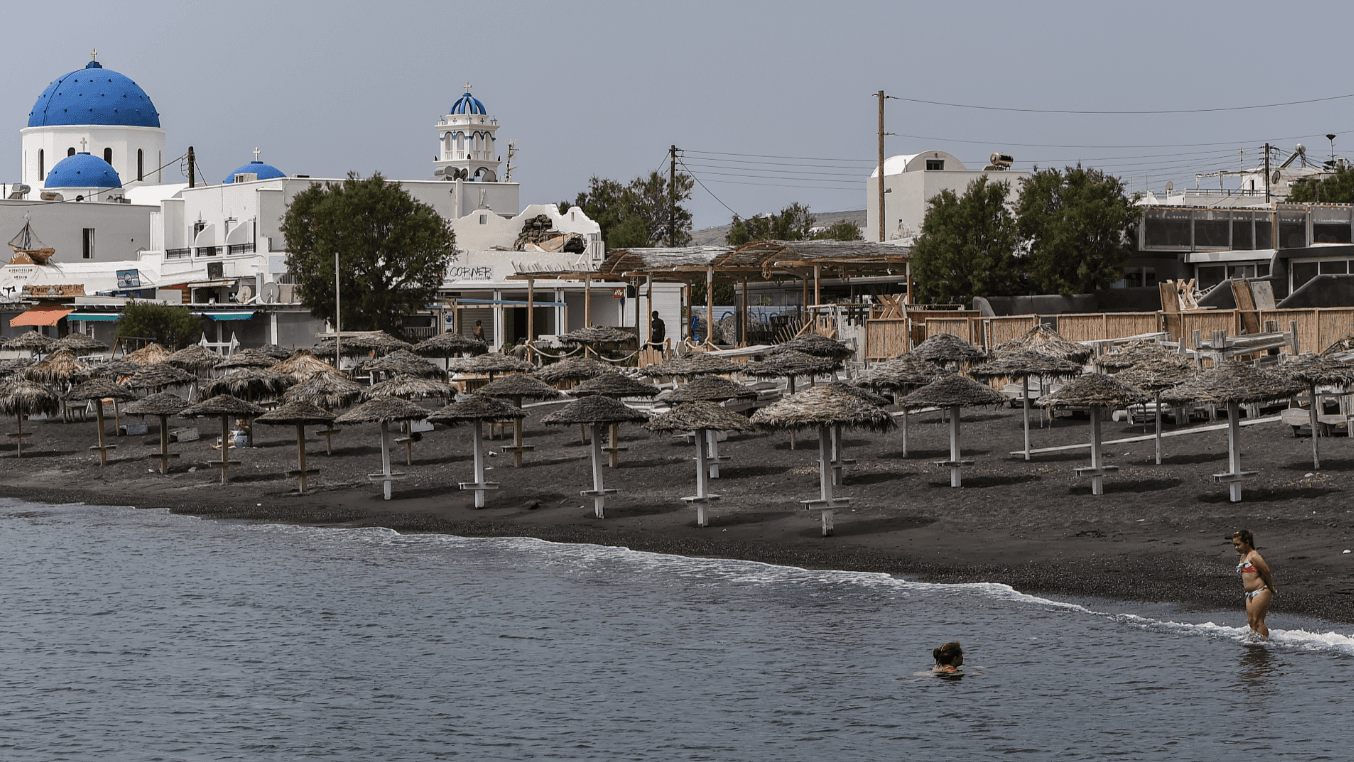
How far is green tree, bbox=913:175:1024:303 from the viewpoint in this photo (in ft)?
183

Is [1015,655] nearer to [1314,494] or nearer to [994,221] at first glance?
[1314,494]

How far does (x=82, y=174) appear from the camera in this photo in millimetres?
96312

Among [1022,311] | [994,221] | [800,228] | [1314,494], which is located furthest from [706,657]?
[800,228]

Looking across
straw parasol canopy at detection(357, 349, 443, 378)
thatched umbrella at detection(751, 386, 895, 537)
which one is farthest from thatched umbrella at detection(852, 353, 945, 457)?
straw parasol canopy at detection(357, 349, 443, 378)

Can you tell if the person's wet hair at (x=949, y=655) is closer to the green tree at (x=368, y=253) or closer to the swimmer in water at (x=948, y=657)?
the swimmer in water at (x=948, y=657)

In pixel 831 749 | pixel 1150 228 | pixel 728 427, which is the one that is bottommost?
pixel 831 749

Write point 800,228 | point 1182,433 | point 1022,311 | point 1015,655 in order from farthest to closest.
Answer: point 800,228 → point 1022,311 → point 1182,433 → point 1015,655

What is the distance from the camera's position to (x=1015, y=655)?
18891 mm

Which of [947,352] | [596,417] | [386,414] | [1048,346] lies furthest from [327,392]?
[1048,346]

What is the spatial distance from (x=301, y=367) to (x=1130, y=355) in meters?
23.3

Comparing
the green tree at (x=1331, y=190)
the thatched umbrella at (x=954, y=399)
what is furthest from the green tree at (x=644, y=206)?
the thatched umbrella at (x=954, y=399)

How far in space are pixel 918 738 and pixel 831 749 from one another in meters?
0.93

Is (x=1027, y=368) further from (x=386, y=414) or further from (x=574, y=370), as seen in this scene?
(x=386, y=414)

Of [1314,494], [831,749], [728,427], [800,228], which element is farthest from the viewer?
[800,228]
